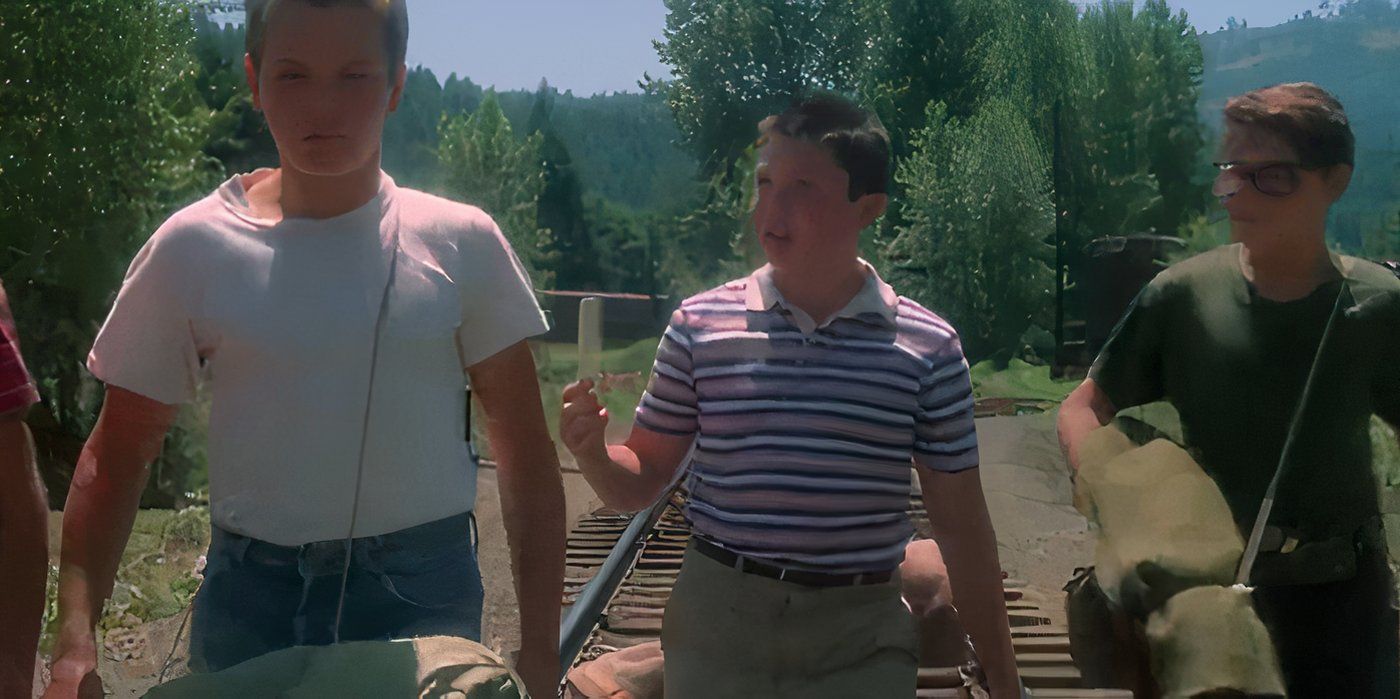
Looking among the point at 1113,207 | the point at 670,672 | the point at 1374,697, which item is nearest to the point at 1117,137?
the point at 1113,207

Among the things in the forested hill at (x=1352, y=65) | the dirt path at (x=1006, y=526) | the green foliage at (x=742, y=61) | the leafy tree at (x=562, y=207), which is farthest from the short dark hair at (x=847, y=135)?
the dirt path at (x=1006, y=526)

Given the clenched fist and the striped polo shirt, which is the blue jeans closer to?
Answer: the clenched fist

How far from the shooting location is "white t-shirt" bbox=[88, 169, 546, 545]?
183 cm

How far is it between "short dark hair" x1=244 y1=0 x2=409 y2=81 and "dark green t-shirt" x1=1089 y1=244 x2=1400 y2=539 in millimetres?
1365

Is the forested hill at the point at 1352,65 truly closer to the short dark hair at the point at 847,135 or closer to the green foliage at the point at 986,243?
the short dark hair at the point at 847,135

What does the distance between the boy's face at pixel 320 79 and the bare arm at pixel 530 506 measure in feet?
1.14

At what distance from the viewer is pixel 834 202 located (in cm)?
225

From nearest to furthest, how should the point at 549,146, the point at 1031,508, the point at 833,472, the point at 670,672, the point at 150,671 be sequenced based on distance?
the point at 833,472 < the point at 670,672 < the point at 549,146 < the point at 150,671 < the point at 1031,508

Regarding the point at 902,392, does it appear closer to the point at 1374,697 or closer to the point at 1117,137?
the point at 1374,697

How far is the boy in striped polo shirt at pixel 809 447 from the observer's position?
220 centimetres

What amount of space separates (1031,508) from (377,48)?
1113 cm

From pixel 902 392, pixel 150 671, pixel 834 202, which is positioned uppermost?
pixel 834 202

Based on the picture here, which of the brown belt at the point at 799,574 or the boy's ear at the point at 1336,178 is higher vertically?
the boy's ear at the point at 1336,178

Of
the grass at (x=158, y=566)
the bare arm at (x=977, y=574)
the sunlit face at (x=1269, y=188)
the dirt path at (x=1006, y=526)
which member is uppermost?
the sunlit face at (x=1269, y=188)
